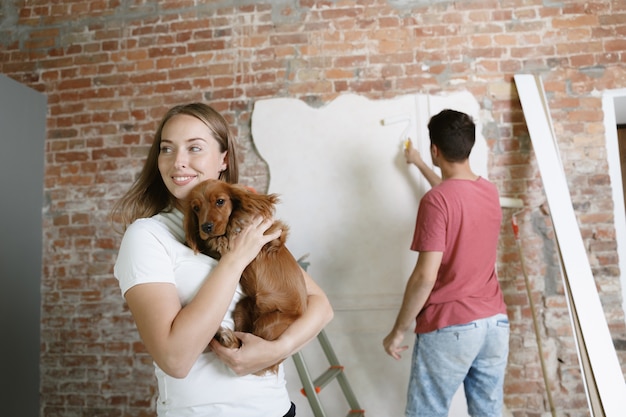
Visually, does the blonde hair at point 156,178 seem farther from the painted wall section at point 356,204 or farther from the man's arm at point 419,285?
the painted wall section at point 356,204

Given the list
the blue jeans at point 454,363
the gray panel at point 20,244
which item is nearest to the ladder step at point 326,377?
the blue jeans at point 454,363

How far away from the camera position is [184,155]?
120cm

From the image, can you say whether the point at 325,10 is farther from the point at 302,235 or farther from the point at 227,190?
the point at 227,190

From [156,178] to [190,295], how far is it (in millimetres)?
428

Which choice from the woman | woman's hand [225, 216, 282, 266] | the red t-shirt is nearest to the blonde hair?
the woman

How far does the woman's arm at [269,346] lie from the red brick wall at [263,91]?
1611 mm

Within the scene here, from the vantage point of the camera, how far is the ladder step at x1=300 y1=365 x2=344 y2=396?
2279 mm

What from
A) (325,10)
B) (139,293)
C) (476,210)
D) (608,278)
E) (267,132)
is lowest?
(608,278)

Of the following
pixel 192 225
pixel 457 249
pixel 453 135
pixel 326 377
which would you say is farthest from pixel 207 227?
pixel 326 377

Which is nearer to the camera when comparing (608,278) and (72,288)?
(608,278)

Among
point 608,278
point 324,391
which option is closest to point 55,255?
point 324,391

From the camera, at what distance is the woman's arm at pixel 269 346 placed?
1.03 m

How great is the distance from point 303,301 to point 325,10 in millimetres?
2075

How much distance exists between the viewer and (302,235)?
267 centimetres
